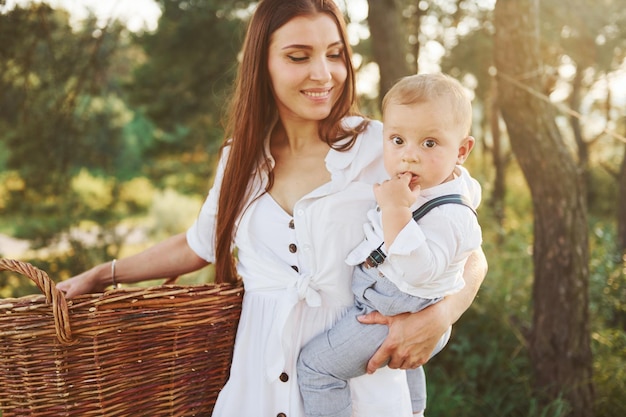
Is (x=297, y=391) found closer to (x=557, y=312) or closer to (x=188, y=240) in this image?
(x=188, y=240)

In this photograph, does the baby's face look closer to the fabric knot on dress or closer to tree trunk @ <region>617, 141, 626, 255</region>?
the fabric knot on dress

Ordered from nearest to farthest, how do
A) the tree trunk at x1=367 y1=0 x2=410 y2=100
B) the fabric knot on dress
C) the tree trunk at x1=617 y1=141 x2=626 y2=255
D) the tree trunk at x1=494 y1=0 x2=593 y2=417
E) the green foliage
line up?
the fabric knot on dress
the tree trunk at x1=494 y1=0 x2=593 y2=417
the tree trunk at x1=367 y1=0 x2=410 y2=100
the tree trunk at x1=617 y1=141 x2=626 y2=255
the green foliage

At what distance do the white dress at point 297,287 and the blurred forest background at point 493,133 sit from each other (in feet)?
3.15

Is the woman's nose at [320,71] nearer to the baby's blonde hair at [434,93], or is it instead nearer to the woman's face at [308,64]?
the woman's face at [308,64]

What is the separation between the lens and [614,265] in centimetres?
386

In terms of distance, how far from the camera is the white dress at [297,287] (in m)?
1.74

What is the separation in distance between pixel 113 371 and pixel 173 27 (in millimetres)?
6443

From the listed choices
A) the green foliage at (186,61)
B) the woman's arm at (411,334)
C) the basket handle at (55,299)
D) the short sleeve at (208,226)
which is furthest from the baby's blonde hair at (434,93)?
the green foliage at (186,61)

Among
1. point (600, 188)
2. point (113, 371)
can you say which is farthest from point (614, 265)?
point (600, 188)

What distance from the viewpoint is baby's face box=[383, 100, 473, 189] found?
1.50 m

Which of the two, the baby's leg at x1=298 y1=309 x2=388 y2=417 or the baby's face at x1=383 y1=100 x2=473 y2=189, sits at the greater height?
the baby's face at x1=383 y1=100 x2=473 y2=189

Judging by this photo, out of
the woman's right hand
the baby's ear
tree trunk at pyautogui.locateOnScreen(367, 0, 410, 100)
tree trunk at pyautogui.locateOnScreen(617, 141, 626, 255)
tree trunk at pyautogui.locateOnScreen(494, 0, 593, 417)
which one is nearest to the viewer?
the baby's ear

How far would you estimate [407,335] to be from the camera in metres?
1.62

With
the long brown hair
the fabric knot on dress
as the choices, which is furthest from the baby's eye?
the fabric knot on dress
